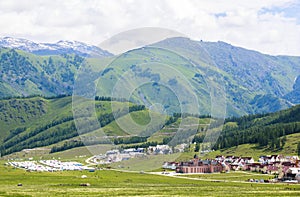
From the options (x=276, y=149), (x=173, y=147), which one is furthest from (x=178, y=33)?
(x=276, y=149)

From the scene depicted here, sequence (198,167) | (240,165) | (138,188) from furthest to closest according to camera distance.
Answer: (240,165)
(198,167)
(138,188)

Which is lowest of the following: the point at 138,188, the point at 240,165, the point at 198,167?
the point at 240,165

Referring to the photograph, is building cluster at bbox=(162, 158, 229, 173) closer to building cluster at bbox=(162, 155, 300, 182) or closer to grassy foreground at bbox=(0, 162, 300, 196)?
building cluster at bbox=(162, 155, 300, 182)

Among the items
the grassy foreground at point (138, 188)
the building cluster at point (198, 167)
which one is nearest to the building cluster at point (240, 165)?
the building cluster at point (198, 167)

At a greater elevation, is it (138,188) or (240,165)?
(138,188)

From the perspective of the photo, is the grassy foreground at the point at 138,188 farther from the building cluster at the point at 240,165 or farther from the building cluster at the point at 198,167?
the building cluster at the point at 240,165

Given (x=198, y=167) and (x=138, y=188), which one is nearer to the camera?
(x=138, y=188)

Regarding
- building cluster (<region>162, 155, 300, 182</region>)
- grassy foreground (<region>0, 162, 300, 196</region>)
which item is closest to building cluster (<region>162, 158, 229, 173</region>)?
building cluster (<region>162, 155, 300, 182</region>)

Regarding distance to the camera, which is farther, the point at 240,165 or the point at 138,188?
the point at 240,165

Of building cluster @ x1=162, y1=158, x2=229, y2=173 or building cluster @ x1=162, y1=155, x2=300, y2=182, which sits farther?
building cluster @ x1=162, y1=158, x2=229, y2=173

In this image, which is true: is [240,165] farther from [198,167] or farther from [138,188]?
[138,188]

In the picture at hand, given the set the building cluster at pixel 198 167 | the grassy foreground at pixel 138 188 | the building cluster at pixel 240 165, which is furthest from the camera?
the building cluster at pixel 198 167

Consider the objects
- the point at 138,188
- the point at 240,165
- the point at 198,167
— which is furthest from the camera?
the point at 240,165

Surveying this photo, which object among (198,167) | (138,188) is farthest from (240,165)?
(138,188)
